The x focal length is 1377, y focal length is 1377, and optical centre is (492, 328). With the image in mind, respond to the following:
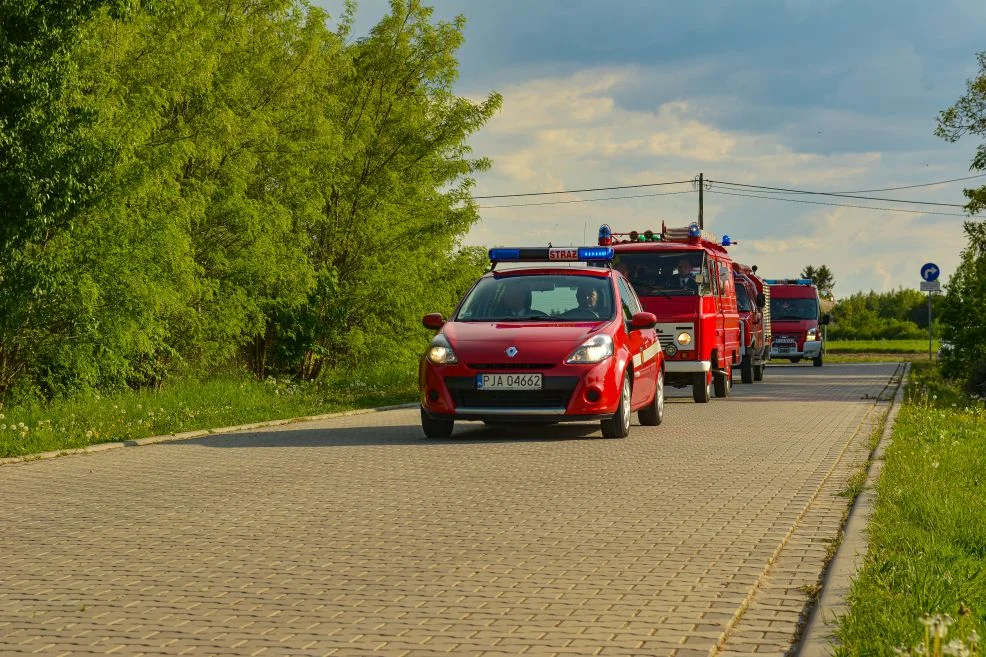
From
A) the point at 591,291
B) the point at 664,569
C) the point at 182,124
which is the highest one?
the point at 182,124

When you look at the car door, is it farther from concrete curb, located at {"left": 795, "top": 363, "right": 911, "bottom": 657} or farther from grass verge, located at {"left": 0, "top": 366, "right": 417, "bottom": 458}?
concrete curb, located at {"left": 795, "top": 363, "right": 911, "bottom": 657}

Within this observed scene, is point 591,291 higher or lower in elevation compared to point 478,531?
higher

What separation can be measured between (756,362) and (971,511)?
2416 cm

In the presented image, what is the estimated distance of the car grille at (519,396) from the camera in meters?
14.6

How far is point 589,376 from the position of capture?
575 inches

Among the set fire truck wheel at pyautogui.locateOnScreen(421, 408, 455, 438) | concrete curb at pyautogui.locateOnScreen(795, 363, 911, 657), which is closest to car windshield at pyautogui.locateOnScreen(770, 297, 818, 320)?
fire truck wheel at pyautogui.locateOnScreen(421, 408, 455, 438)

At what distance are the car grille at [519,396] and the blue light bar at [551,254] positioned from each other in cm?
298

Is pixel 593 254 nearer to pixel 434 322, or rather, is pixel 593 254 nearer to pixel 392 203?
pixel 434 322

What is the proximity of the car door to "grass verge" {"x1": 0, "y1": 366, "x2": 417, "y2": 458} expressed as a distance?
476 cm

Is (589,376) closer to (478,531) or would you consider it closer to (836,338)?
(478,531)

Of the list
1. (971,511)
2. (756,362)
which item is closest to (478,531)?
(971,511)

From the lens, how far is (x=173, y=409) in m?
18.2

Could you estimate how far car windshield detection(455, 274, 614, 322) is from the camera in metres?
15.9

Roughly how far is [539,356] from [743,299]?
18.9 metres
